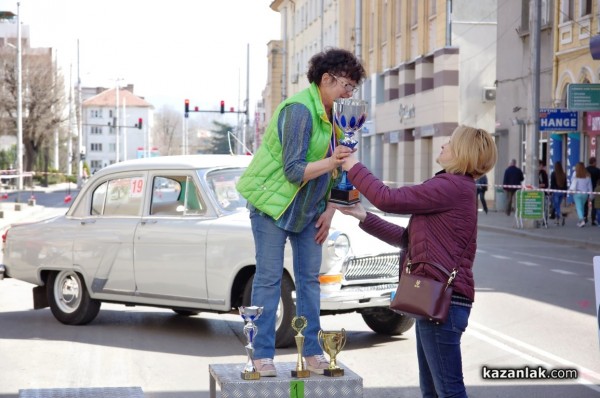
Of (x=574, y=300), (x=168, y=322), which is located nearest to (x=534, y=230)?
(x=574, y=300)

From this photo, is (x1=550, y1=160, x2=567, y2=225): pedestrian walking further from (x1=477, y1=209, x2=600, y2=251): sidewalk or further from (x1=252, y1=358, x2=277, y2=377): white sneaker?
(x1=252, y1=358, x2=277, y2=377): white sneaker

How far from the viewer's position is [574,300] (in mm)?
13680

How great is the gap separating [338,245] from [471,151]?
453 centimetres

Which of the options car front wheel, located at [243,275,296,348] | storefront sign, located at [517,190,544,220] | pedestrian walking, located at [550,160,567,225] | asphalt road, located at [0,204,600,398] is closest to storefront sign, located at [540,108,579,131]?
pedestrian walking, located at [550,160,567,225]

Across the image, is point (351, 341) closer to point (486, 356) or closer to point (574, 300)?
point (486, 356)

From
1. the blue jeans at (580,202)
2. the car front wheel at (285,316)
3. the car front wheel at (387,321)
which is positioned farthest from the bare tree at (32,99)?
the car front wheel at (285,316)

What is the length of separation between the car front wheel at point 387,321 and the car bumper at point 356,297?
1.62ft

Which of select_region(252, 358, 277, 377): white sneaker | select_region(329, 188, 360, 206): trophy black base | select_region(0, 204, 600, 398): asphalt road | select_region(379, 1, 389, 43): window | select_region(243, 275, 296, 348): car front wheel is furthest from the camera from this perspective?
select_region(379, 1, 389, 43): window

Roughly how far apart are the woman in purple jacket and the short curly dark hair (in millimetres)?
1279

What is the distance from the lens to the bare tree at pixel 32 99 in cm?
7625

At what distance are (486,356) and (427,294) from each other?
14.8ft

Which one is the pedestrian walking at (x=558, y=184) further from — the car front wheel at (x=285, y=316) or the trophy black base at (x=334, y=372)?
the trophy black base at (x=334, y=372)

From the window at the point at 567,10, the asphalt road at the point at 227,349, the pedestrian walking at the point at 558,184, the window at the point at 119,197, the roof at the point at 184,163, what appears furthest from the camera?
the window at the point at 567,10

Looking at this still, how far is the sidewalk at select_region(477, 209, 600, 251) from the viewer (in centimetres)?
2534
